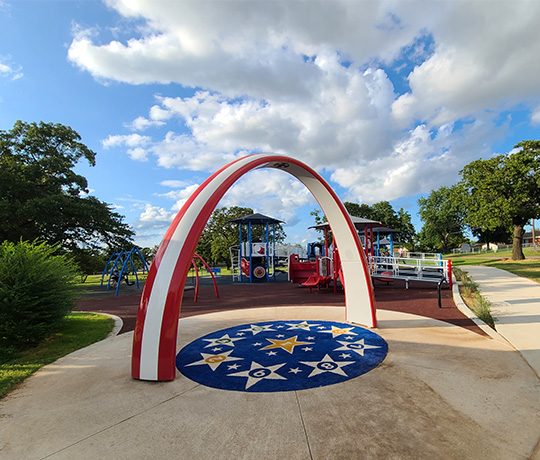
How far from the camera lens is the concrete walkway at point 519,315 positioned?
17.9ft

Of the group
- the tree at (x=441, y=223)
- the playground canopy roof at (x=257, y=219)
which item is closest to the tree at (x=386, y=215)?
the tree at (x=441, y=223)

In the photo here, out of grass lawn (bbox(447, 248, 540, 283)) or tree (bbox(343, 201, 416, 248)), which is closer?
grass lawn (bbox(447, 248, 540, 283))

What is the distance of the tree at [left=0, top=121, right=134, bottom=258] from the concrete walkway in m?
24.9

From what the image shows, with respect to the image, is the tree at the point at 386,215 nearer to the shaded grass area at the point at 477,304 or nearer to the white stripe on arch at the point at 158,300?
the shaded grass area at the point at 477,304

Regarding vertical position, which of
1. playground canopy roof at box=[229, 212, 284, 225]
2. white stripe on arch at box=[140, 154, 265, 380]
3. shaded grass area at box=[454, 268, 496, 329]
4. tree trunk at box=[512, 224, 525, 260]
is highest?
playground canopy roof at box=[229, 212, 284, 225]

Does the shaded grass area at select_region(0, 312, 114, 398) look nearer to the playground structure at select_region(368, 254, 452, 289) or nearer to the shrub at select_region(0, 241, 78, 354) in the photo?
the shrub at select_region(0, 241, 78, 354)

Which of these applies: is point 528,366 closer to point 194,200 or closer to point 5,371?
point 194,200

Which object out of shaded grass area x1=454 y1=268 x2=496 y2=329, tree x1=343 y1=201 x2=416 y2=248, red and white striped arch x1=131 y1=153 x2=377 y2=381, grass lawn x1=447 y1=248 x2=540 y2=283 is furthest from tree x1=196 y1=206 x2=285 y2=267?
red and white striped arch x1=131 y1=153 x2=377 y2=381

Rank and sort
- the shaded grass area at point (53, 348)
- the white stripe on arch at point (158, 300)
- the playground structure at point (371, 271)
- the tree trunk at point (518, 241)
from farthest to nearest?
1. the tree trunk at point (518, 241)
2. the playground structure at point (371, 271)
3. the shaded grass area at point (53, 348)
4. the white stripe on arch at point (158, 300)

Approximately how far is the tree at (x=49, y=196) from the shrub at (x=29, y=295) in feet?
57.5

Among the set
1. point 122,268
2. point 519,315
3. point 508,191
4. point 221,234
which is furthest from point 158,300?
point 221,234

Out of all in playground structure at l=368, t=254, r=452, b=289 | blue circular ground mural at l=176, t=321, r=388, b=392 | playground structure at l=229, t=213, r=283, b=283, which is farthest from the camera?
playground structure at l=229, t=213, r=283, b=283

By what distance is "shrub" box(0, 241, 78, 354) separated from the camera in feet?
20.2

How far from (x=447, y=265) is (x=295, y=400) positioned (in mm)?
11640
